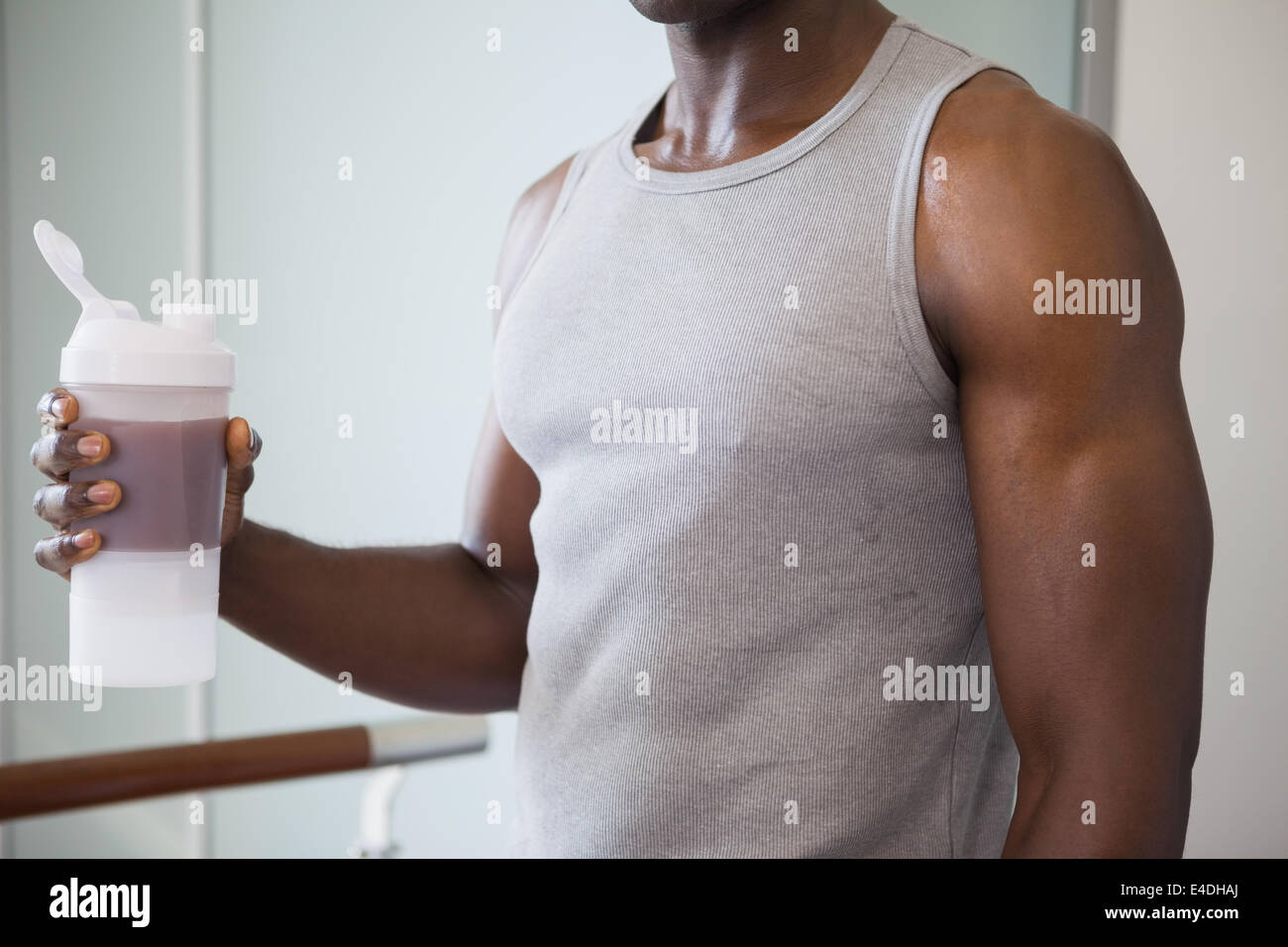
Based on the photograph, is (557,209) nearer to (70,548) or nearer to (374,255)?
(70,548)

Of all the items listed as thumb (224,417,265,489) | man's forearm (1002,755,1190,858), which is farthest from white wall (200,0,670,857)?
man's forearm (1002,755,1190,858)

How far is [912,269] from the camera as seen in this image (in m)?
0.64

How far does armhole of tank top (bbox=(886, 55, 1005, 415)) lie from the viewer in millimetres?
640

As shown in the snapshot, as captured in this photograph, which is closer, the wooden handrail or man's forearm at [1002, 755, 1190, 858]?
the wooden handrail

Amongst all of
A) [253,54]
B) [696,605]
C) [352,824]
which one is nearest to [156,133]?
[253,54]

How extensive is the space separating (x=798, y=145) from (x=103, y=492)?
468 mm

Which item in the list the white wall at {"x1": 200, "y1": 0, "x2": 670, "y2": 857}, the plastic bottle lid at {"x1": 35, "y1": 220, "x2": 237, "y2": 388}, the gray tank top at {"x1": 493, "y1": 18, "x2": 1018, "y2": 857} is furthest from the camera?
the white wall at {"x1": 200, "y1": 0, "x2": 670, "y2": 857}

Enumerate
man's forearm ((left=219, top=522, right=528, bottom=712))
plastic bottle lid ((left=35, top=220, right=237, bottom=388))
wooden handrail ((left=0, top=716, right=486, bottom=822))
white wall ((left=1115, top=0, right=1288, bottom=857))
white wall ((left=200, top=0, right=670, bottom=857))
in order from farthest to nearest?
white wall ((left=200, top=0, right=670, bottom=857)) < white wall ((left=1115, top=0, right=1288, bottom=857)) < man's forearm ((left=219, top=522, right=528, bottom=712)) < plastic bottle lid ((left=35, top=220, right=237, bottom=388)) < wooden handrail ((left=0, top=716, right=486, bottom=822))

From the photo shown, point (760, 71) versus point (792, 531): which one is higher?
point (760, 71)

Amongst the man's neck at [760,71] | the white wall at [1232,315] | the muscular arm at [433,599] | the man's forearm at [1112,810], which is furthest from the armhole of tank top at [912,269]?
the white wall at [1232,315]

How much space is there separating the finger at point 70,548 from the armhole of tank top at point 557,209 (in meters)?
0.38

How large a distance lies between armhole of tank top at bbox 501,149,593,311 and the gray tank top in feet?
0.48

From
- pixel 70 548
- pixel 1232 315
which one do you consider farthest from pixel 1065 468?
pixel 1232 315

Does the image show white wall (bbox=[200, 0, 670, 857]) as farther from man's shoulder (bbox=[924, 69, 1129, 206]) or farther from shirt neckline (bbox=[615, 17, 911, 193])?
man's shoulder (bbox=[924, 69, 1129, 206])
